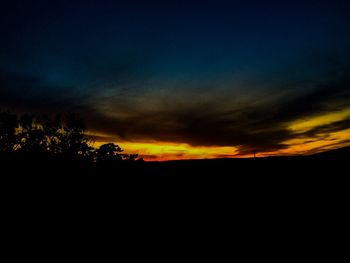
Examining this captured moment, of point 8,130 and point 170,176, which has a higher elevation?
point 8,130

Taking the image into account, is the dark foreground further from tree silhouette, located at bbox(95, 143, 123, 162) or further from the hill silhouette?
tree silhouette, located at bbox(95, 143, 123, 162)

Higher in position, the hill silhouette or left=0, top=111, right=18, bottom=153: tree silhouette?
left=0, top=111, right=18, bottom=153: tree silhouette

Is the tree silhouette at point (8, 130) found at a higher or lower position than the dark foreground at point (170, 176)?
higher

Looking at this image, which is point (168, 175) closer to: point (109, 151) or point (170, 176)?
point (170, 176)

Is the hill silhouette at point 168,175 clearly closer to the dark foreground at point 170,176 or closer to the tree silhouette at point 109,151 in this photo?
the dark foreground at point 170,176

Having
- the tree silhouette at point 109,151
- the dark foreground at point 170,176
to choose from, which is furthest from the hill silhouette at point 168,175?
the tree silhouette at point 109,151

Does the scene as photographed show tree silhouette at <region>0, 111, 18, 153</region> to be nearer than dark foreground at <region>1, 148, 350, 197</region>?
No

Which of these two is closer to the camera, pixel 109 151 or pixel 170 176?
pixel 170 176

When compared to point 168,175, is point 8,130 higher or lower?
higher

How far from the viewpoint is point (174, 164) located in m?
6.96

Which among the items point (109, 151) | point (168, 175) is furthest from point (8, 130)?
point (168, 175)

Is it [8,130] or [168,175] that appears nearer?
[168,175]

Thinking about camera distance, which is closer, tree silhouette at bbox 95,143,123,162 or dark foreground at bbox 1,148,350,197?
dark foreground at bbox 1,148,350,197

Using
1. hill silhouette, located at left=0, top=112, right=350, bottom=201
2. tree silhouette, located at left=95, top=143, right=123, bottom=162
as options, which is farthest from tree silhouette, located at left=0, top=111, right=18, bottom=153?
hill silhouette, located at left=0, top=112, right=350, bottom=201
